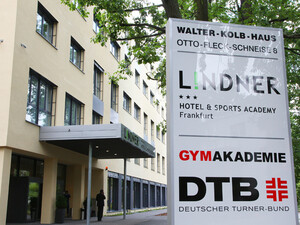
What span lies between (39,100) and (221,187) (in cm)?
1469

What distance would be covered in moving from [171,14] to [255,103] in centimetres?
416

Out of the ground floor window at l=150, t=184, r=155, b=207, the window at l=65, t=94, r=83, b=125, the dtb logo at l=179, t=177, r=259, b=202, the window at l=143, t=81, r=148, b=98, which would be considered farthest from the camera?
the ground floor window at l=150, t=184, r=155, b=207

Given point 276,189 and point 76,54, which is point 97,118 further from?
point 276,189

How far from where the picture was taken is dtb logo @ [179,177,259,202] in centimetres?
250

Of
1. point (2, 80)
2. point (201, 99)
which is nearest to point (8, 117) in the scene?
point (2, 80)

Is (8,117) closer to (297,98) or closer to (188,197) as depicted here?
(188,197)

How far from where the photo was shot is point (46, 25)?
1744cm

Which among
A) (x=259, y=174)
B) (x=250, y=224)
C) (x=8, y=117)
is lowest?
(x=250, y=224)

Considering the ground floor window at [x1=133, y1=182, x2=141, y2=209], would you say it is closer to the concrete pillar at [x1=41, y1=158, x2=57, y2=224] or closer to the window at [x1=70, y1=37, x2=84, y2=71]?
the window at [x1=70, y1=37, x2=84, y2=71]

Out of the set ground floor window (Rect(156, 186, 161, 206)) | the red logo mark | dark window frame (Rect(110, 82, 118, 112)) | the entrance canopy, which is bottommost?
ground floor window (Rect(156, 186, 161, 206))

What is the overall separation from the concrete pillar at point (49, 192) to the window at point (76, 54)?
6.00 metres

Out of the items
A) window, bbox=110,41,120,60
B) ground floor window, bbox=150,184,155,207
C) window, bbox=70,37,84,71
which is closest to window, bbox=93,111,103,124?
window, bbox=70,37,84,71

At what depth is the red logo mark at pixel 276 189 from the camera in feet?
8.43

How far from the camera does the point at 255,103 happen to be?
2.71 m
